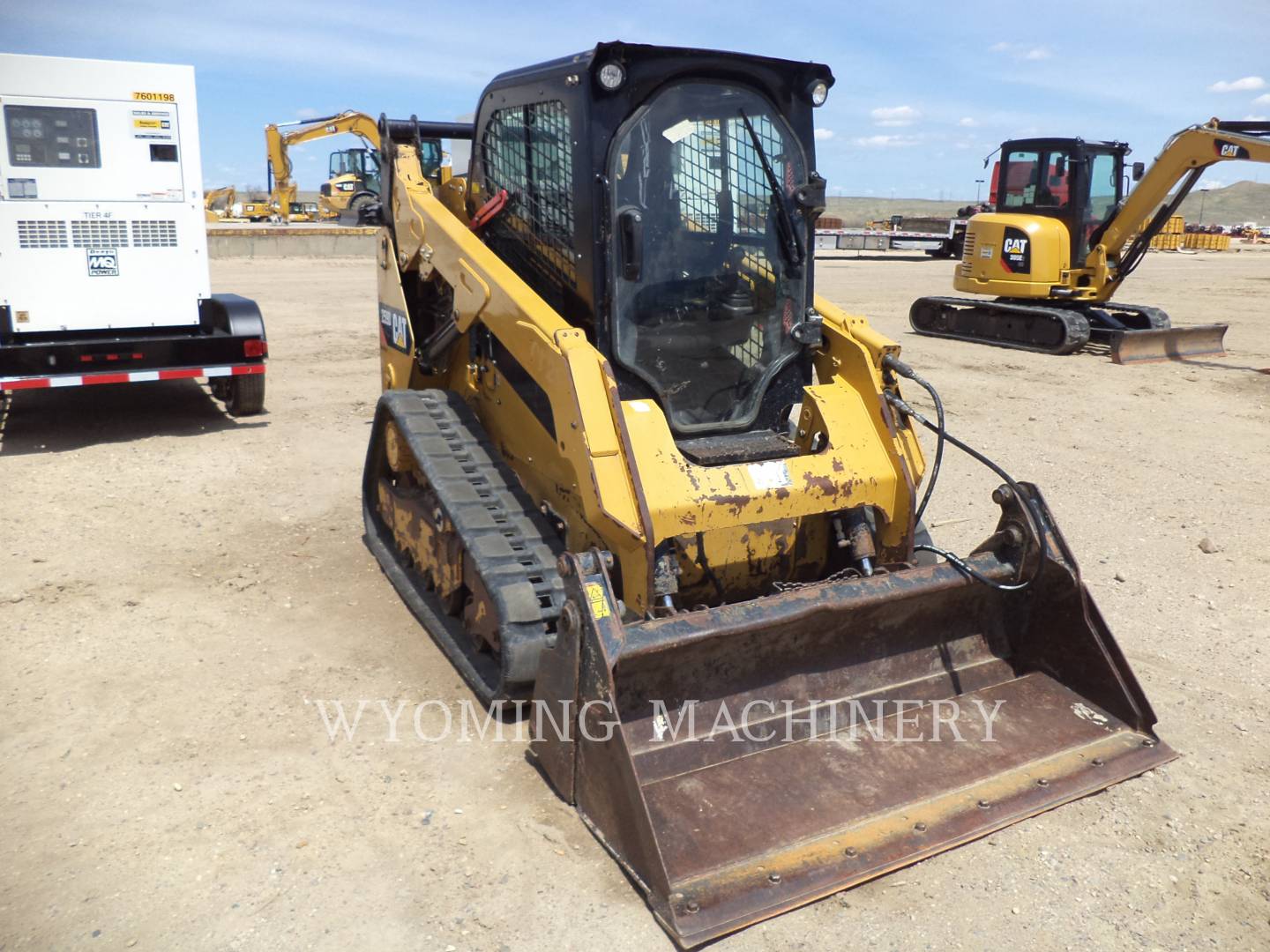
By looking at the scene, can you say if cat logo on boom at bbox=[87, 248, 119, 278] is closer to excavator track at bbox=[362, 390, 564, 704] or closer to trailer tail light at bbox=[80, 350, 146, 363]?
trailer tail light at bbox=[80, 350, 146, 363]

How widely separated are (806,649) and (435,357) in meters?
2.56

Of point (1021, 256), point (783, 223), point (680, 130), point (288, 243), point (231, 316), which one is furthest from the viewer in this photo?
point (288, 243)

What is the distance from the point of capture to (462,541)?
160 inches

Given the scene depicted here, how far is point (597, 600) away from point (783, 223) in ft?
6.51

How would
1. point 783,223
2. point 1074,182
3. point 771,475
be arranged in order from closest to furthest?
1. point 771,475
2. point 783,223
3. point 1074,182

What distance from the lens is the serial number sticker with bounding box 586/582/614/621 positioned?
318 cm

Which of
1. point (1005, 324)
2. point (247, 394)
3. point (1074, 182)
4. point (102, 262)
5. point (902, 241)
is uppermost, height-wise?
point (1074, 182)

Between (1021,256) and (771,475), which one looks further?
(1021,256)

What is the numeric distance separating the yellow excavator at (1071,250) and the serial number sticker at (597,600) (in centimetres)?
1137

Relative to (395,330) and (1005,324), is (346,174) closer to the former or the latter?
(1005,324)

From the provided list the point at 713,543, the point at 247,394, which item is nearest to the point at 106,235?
the point at 247,394

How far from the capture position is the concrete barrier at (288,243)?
25.1 meters

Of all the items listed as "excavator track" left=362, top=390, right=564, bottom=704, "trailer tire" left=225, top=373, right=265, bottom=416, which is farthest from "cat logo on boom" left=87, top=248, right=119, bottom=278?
"excavator track" left=362, top=390, right=564, bottom=704

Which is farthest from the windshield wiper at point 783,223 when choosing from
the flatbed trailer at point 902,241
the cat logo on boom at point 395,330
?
the flatbed trailer at point 902,241
